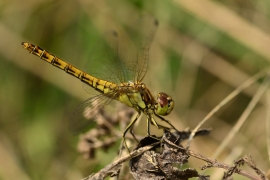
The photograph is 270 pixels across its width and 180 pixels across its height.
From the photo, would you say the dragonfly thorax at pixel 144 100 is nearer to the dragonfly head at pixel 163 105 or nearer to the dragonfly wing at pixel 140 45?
the dragonfly head at pixel 163 105

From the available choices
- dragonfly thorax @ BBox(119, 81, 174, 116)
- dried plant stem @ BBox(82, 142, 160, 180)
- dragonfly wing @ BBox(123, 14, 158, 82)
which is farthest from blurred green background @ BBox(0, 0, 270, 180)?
dried plant stem @ BBox(82, 142, 160, 180)

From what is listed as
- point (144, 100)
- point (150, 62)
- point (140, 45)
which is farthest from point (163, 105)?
point (150, 62)

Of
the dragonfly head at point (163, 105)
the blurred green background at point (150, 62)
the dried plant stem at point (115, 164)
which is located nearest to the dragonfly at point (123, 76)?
the dragonfly head at point (163, 105)

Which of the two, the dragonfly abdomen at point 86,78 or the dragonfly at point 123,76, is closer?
the dragonfly at point 123,76

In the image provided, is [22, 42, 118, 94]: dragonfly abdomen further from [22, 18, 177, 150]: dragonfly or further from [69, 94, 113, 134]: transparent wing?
[69, 94, 113, 134]: transparent wing

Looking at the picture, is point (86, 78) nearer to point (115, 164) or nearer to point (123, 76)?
point (123, 76)
